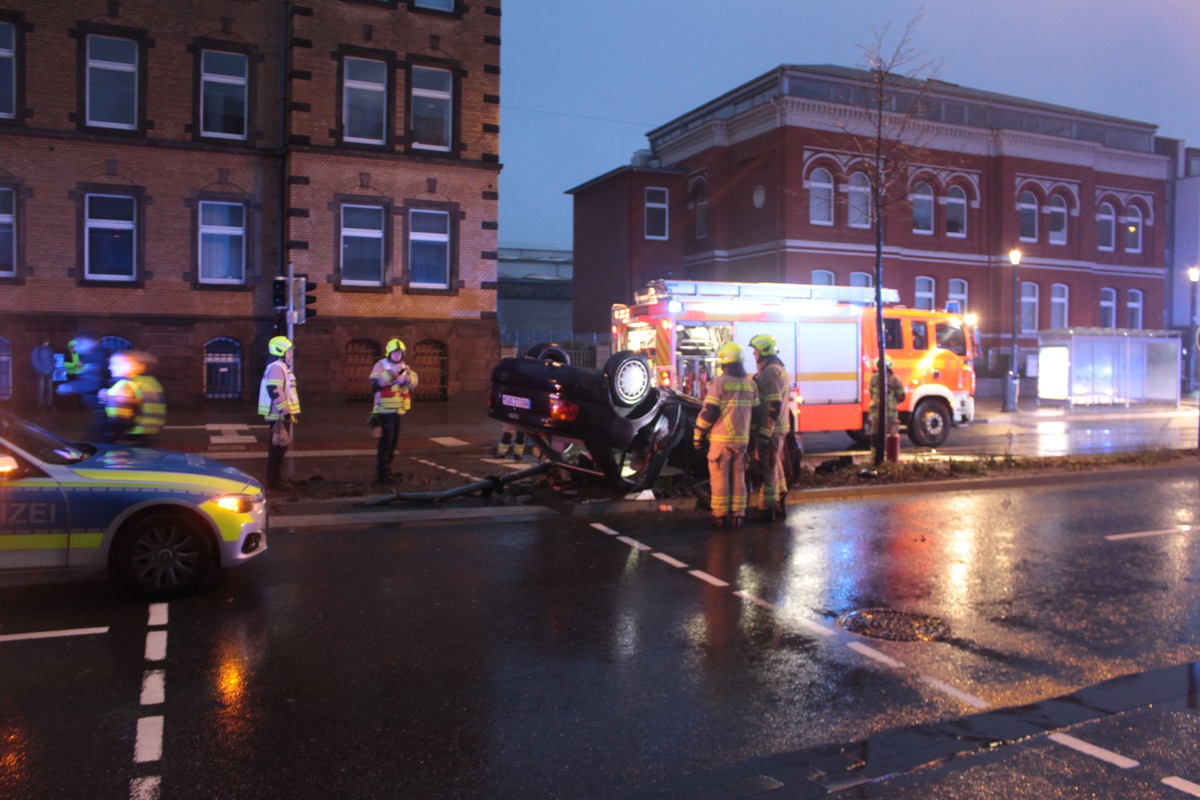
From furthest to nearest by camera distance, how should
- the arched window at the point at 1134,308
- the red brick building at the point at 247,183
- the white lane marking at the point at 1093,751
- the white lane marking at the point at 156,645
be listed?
→ the arched window at the point at 1134,308 < the red brick building at the point at 247,183 < the white lane marking at the point at 156,645 < the white lane marking at the point at 1093,751

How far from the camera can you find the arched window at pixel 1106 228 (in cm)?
4278

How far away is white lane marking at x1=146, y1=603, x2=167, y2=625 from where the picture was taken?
21.1 ft

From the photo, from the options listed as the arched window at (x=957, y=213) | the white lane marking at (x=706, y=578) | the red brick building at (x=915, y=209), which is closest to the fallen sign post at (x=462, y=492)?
the white lane marking at (x=706, y=578)

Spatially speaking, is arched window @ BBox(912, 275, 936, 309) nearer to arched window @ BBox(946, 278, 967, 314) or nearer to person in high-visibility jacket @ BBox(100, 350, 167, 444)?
arched window @ BBox(946, 278, 967, 314)

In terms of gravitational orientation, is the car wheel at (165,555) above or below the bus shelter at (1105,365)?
below

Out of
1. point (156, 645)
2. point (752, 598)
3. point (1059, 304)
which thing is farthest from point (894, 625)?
point (1059, 304)

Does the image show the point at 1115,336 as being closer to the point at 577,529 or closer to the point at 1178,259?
the point at 1178,259

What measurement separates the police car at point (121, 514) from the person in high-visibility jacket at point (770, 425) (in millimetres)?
5209

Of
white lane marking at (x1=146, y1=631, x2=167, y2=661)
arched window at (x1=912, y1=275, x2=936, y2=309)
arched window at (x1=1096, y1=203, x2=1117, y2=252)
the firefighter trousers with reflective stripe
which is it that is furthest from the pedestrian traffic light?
arched window at (x1=1096, y1=203, x2=1117, y2=252)

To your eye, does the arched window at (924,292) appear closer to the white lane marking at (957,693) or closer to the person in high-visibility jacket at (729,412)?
the person in high-visibility jacket at (729,412)

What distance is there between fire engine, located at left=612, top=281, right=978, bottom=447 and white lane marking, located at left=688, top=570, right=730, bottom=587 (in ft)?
24.2

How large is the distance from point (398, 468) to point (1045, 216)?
3455 cm

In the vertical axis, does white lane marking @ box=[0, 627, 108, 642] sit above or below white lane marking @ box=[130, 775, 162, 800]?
above

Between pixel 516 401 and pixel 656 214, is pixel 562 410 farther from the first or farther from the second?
pixel 656 214
